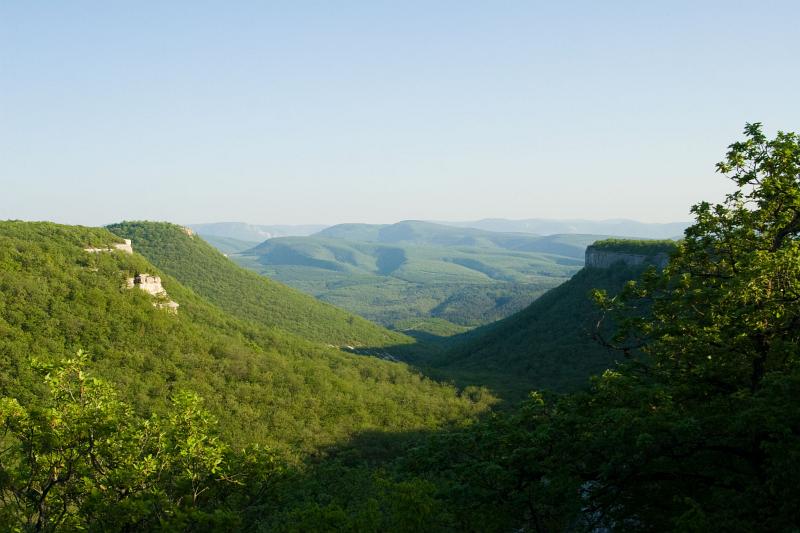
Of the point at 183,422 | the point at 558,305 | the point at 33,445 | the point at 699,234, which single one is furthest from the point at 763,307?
the point at 558,305

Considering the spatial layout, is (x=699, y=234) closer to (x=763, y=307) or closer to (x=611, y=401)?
(x=763, y=307)

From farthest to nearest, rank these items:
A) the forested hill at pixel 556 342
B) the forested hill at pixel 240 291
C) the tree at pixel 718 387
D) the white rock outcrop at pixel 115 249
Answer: the forested hill at pixel 240 291 < the forested hill at pixel 556 342 < the white rock outcrop at pixel 115 249 < the tree at pixel 718 387

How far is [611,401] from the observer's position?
20.5 metres

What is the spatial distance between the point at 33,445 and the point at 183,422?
178 inches

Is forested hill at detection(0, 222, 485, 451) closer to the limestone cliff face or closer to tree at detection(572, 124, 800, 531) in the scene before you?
tree at detection(572, 124, 800, 531)

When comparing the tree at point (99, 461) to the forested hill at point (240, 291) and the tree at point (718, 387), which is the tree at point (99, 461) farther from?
the forested hill at point (240, 291)

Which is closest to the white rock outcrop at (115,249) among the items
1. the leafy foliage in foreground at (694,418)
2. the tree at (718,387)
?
the leafy foliage in foreground at (694,418)

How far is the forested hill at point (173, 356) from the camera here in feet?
201

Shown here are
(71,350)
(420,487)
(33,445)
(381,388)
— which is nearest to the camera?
(33,445)

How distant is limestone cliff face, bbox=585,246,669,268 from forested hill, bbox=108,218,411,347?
69.7 meters

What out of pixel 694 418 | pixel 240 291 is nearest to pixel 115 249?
pixel 240 291

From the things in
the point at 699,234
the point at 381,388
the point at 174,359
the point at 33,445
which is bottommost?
the point at 381,388

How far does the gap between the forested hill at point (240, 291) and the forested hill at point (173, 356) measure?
4809 centimetres

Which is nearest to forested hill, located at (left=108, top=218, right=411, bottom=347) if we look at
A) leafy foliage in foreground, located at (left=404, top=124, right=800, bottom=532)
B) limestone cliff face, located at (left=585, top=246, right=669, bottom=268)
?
limestone cliff face, located at (left=585, top=246, right=669, bottom=268)
